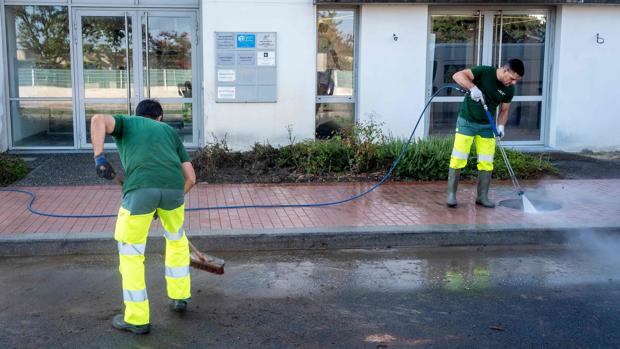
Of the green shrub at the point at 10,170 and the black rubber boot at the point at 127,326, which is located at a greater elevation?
the green shrub at the point at 10,170

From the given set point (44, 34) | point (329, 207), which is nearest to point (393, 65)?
point (329, 207)

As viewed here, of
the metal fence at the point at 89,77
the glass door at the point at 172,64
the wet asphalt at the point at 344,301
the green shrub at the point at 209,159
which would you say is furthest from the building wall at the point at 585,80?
the metal fence at the point at 89,77

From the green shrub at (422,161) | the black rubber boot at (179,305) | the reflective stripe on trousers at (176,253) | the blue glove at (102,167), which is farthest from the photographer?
the green shrub at (422,161)

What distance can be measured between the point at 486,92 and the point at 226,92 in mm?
5325

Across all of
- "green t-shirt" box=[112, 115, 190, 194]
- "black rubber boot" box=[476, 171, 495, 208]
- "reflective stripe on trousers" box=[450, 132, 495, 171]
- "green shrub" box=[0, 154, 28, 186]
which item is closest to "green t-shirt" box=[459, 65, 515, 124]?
"reflective stripe on trousers" box=[450, 132, 495, 171]

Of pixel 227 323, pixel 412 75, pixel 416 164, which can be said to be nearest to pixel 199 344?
pixel 227 323

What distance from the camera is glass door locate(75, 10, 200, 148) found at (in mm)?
12609

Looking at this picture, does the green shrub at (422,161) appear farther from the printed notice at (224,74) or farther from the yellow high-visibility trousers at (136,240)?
the yellow high-visibility trousers at (136,240)

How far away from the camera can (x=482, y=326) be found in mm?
4953

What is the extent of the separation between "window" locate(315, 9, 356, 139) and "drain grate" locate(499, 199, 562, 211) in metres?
4.28

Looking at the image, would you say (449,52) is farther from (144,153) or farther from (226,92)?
→ (144,153)

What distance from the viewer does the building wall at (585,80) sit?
41.7ft

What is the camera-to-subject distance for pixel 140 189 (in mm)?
4797

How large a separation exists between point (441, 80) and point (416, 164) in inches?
133
